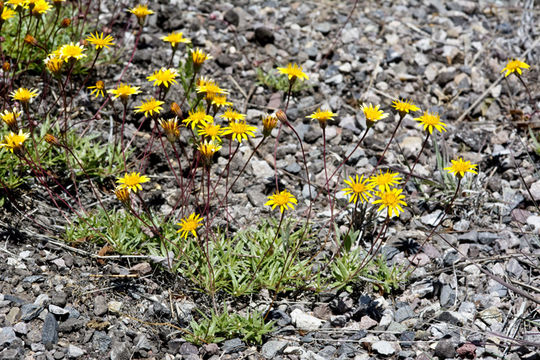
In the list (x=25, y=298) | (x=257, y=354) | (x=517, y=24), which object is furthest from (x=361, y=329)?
(x=517, y=24)

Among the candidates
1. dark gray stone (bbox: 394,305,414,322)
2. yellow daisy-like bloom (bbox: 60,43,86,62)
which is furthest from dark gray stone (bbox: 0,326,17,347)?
dark gray stone (bbox: 394,305,414,322)

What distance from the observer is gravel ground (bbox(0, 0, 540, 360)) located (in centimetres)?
280

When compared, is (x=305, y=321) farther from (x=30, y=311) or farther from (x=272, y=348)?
(x=30, y=311)

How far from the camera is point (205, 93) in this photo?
11.0ft

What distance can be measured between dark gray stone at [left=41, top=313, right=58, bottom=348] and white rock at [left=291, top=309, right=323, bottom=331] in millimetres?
1264

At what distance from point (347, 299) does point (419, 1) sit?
4021 millimetres

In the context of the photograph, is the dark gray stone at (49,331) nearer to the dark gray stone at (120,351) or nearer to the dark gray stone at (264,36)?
the dark gray stone at (120,351)

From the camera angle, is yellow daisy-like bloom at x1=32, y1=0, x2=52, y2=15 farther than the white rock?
Yes

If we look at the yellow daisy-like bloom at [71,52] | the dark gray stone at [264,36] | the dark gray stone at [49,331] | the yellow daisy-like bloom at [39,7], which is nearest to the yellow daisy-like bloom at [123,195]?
the dark gray stone at [49,331]

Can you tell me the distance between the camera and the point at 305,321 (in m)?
2.99

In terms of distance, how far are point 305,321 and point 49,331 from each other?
4.43 ft

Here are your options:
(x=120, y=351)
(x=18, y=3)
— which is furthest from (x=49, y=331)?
(x=18, y=3)

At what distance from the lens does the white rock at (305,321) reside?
2976mm

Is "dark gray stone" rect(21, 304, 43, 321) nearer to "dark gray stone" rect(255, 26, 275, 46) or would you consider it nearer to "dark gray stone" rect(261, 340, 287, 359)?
"dark gray stone" rect(261, 340, 287, 359)
